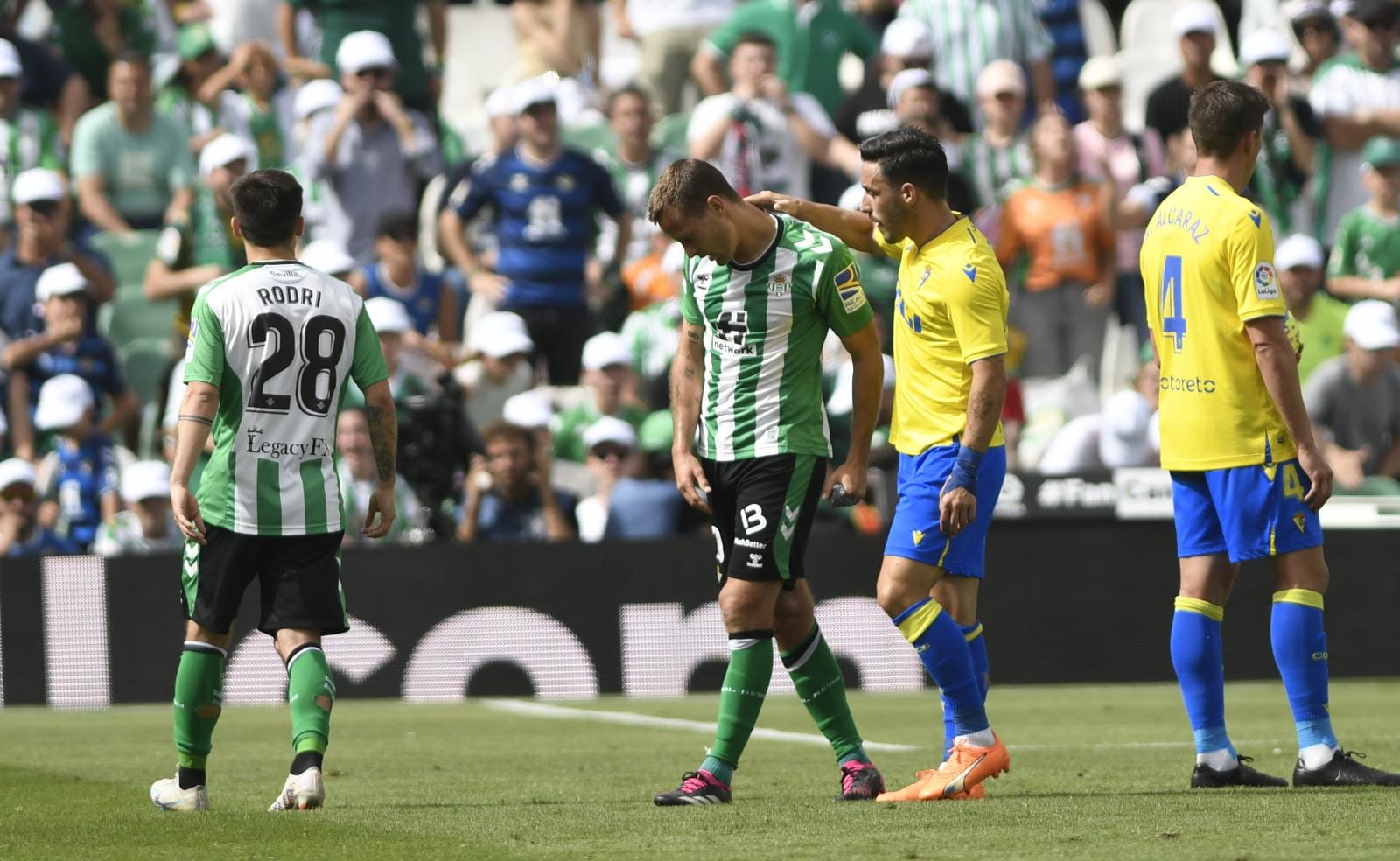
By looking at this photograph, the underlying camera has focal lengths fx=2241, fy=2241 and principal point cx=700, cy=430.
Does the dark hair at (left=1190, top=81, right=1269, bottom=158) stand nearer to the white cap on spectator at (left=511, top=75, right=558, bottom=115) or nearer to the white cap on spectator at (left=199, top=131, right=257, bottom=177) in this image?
the white cap on spectator at (left=511, top=75, right=558, bottom=115)

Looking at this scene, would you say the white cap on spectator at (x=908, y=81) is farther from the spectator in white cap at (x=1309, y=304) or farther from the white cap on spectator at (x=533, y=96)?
the spectator in white cap at (x=1309, y=304)

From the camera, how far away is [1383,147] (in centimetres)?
1609

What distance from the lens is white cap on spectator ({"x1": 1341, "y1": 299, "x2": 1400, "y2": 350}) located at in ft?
48.4

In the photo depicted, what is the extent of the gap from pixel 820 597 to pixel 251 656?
3486mm

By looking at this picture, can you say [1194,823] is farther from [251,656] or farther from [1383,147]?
[1383,147]

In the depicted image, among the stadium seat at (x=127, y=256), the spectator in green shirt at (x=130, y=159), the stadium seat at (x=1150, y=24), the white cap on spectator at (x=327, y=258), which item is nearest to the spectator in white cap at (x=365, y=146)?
the spectator in green shirt at (x=130, y=159)

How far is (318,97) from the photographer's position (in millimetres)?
16516

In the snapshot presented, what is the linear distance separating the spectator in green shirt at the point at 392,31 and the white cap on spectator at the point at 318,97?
0.97m

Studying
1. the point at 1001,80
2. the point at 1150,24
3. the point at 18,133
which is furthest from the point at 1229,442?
the point at 1150,24

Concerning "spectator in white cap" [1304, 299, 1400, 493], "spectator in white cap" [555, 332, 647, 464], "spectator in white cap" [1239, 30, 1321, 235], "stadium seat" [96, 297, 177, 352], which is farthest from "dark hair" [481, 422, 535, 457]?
"spectator in white cap" [1239, 30, 1321, 235]

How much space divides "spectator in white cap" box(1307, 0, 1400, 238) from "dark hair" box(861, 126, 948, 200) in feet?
33.5

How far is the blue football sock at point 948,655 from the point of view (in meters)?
7.56

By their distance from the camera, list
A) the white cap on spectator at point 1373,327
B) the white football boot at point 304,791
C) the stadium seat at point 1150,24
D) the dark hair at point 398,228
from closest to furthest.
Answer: the white football boot at point 304,791 < the white cap on spectator at point 1373,327 < the dark hair at point 398,228 < the stadium seat at point 1150,24

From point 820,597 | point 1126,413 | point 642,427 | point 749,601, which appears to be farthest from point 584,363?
point 749,601
